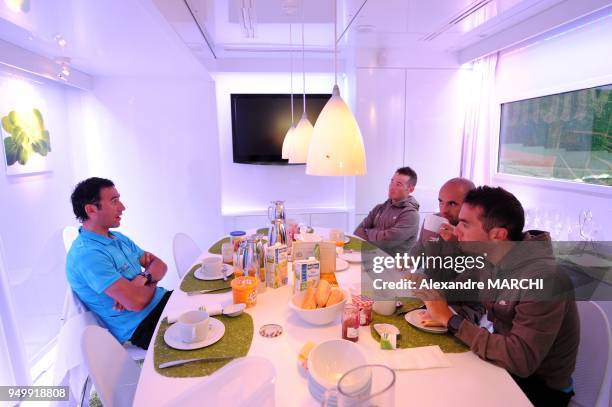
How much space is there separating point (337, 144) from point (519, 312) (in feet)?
3.05

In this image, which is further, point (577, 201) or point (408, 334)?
point (577, 201)

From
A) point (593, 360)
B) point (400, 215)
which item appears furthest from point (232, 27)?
point (593, 360)

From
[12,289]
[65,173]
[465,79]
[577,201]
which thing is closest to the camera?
[12,289]

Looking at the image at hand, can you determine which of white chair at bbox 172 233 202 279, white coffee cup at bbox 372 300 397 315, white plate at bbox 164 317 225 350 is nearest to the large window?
white coffee cup at bbox 372 300 397 315

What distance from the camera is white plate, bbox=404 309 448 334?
1212mm

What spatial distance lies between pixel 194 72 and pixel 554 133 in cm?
337

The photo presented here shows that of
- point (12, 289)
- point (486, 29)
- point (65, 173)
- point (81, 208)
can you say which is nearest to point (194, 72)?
point (65, 173)

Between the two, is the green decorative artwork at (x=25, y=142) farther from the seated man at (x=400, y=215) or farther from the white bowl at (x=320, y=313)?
the seated man at (x=400, y=215)

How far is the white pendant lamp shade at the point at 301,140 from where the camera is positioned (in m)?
2.22

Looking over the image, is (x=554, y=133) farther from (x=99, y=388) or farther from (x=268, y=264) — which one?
(x=99, y=388)

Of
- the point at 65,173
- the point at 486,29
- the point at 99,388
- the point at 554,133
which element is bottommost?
the point at 99,388

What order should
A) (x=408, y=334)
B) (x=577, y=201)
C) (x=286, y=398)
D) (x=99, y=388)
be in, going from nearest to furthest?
1. (x=286, y=398)
2. (x=99, y=388)
3. (x=408, y=334)
4. (x=577, y=201)

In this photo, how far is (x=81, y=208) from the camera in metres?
1.80

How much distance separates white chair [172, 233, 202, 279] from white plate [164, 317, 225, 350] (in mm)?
1203
